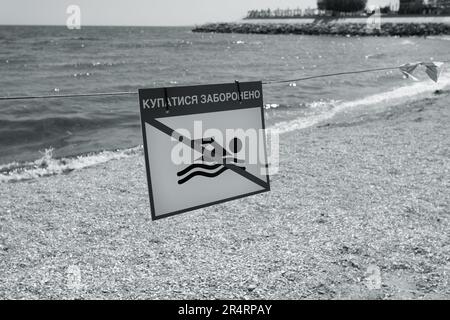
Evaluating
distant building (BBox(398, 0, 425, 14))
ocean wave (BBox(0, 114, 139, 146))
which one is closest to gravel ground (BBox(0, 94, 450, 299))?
ocean wave (BBox(0, 114, 139, 146))

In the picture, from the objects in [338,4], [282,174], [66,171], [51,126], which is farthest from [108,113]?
[338,4]

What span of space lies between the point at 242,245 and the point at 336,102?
13938mm

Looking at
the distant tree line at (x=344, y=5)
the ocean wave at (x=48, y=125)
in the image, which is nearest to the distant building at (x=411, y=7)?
the distant tree line at (x=344, y=5)

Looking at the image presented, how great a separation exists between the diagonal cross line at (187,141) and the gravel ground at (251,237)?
1505mm

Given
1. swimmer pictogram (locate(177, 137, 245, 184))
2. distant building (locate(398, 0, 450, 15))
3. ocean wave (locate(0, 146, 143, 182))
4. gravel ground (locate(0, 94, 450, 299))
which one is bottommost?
ocean wave (locate(0, 146, 143, 182))

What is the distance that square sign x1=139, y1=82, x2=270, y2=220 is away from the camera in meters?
2.33

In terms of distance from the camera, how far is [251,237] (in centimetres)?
496

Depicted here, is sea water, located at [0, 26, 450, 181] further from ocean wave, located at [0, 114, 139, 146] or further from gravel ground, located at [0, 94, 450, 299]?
gravel ground, located at [0, 94, 450, 299]

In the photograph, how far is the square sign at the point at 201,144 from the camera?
233cm

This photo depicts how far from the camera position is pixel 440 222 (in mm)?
5105

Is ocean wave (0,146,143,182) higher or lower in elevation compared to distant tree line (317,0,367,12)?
lower

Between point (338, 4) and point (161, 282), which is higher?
point (338, 4)

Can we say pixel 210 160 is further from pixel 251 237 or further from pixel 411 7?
pixel 411 7

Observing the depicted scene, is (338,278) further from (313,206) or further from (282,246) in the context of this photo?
(313,206)
